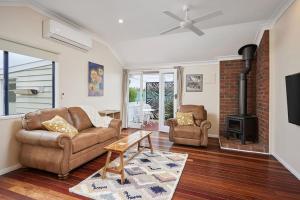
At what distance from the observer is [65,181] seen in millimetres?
2320

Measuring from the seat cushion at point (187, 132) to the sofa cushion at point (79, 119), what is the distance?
2.06 meters

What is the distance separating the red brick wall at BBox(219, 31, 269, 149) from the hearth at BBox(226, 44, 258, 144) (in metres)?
0.17

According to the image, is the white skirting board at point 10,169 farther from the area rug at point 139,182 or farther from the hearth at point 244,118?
the hearth at point 244,118

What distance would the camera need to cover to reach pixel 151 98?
621 cm

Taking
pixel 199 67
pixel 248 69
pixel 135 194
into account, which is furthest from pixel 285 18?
pixel 135 194

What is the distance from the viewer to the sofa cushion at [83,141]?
2532 mm

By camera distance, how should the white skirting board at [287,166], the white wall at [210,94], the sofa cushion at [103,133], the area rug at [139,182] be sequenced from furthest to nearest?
the white wall at [210,94]
the sofa cushion at [103,133]
the white skirting board at [287,166]
the area rug at [139,182]

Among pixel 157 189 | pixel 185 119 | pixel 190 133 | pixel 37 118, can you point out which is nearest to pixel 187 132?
pixel 190 133

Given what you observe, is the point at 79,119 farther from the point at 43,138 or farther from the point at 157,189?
the point at 157,189

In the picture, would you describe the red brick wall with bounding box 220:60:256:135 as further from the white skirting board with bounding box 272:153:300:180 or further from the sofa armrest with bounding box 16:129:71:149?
the sofa armrest with bounding box 16:129:71:149

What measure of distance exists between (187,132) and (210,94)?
1.80 metres

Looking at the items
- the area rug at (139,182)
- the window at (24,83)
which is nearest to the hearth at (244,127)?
the area rug at (139,182)

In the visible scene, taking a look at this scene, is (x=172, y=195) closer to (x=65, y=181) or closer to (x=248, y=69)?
(x=65, y=181)

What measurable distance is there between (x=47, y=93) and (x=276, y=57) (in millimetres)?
4673
